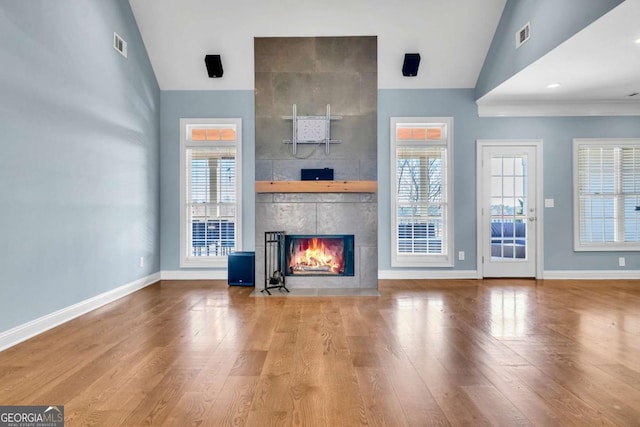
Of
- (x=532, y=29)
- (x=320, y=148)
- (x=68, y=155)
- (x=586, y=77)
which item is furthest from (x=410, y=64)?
(x=68, y=155)

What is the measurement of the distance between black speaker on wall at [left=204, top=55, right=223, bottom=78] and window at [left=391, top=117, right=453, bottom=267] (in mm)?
2761

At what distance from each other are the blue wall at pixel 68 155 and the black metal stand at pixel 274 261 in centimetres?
173

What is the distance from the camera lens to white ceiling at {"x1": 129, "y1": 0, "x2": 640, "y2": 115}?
193 inches

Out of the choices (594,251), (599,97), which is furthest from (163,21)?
(594,251)

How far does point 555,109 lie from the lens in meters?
5.77

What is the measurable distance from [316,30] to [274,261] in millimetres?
3161

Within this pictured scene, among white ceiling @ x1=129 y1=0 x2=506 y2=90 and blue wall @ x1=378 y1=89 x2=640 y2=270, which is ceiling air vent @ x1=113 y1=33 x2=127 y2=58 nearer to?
white ceiling @ x1=129 y1=0 x2=506 y2=90

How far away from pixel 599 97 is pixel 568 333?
13.4 feet

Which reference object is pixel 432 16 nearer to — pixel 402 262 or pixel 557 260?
pixel 402 262

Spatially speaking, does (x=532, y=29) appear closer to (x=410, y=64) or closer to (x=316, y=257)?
(x=410, y=64)

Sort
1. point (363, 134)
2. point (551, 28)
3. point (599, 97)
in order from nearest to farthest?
point (551, 28) → point (363, 134) → point (599, 97)

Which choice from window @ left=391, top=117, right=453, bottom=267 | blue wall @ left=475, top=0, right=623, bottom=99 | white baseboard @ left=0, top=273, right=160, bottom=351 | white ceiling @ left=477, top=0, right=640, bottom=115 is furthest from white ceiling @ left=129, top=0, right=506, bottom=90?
white baseboard @ left=0, top=273, right=160, bottom=351

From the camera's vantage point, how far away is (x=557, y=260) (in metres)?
5.80

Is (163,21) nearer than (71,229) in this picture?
No
